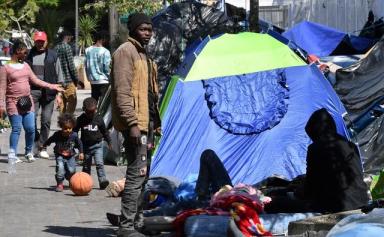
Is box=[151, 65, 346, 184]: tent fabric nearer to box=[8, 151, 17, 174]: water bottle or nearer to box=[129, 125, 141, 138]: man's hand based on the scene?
box=[129, 125, 141, 138]: man's hand

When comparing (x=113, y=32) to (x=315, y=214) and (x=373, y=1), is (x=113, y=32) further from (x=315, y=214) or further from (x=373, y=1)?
(x=315, y=214)

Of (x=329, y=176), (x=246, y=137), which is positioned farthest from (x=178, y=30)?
(x=329, y=176)

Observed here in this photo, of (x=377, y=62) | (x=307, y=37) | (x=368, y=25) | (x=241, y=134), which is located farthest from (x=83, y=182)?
(x=368, y=25)

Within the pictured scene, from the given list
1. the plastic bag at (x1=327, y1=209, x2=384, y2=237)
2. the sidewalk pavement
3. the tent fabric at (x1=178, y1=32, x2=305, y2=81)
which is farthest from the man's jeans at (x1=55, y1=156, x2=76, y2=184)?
the plastic bag at (x1=327, y1=209, x2=384, y2=237)

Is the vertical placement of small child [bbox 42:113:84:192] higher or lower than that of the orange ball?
higher

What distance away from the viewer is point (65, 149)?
11.9 metres

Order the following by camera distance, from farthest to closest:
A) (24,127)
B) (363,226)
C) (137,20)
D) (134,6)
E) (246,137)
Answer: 1. (134,6)
2. (24,127)
3. (246,137)
4. (137,20)
5. (363,226)

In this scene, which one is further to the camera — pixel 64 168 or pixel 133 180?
pixel 64 168

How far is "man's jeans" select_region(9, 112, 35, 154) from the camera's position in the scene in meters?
13.9

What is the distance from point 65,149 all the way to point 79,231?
2.69 metres

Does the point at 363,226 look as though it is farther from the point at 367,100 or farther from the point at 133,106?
the point at 367,100

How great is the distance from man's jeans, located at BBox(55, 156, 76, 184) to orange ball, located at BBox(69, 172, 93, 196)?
344mm

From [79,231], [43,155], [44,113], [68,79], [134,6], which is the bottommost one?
[43,155]

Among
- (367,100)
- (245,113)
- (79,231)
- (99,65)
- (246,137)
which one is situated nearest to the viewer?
(79,231)
